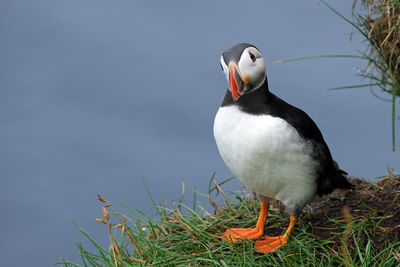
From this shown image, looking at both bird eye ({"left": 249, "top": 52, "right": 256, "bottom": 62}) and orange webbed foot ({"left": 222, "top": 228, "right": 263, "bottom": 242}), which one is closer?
bird eye ({"left": 249, "top": 52, "right": 256, "bottom": 62})

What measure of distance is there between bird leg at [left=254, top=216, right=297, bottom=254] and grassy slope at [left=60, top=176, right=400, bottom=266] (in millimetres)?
37

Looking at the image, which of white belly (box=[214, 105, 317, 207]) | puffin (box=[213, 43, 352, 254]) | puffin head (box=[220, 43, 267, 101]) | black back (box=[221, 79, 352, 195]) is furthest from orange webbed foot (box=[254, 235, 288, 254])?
puffin head (box=[220, 43, 267, 101])

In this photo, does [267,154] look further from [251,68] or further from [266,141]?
[251,68]

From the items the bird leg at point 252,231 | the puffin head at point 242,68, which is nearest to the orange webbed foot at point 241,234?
the bird leg at point 252,231

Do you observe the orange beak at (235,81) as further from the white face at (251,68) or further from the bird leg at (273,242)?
the bird leg at (273,242)

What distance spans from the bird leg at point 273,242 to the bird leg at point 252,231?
3.6 inches

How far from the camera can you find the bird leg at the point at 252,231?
3.91 meters

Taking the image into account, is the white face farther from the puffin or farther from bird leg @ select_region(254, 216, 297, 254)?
bird leg @ select_region(254, 216, 297, 254)

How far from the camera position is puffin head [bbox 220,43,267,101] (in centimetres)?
328

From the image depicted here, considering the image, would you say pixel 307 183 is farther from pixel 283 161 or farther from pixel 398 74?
pixel 398 74

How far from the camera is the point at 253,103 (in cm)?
349

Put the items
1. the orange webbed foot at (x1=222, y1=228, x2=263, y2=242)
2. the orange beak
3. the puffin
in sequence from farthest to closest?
the orange webbed foot at (x1=222, y1=228, x2=263, y2=242)
the puffin
the orange beak

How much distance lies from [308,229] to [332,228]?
0.52 feet

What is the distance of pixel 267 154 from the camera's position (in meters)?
3.46
